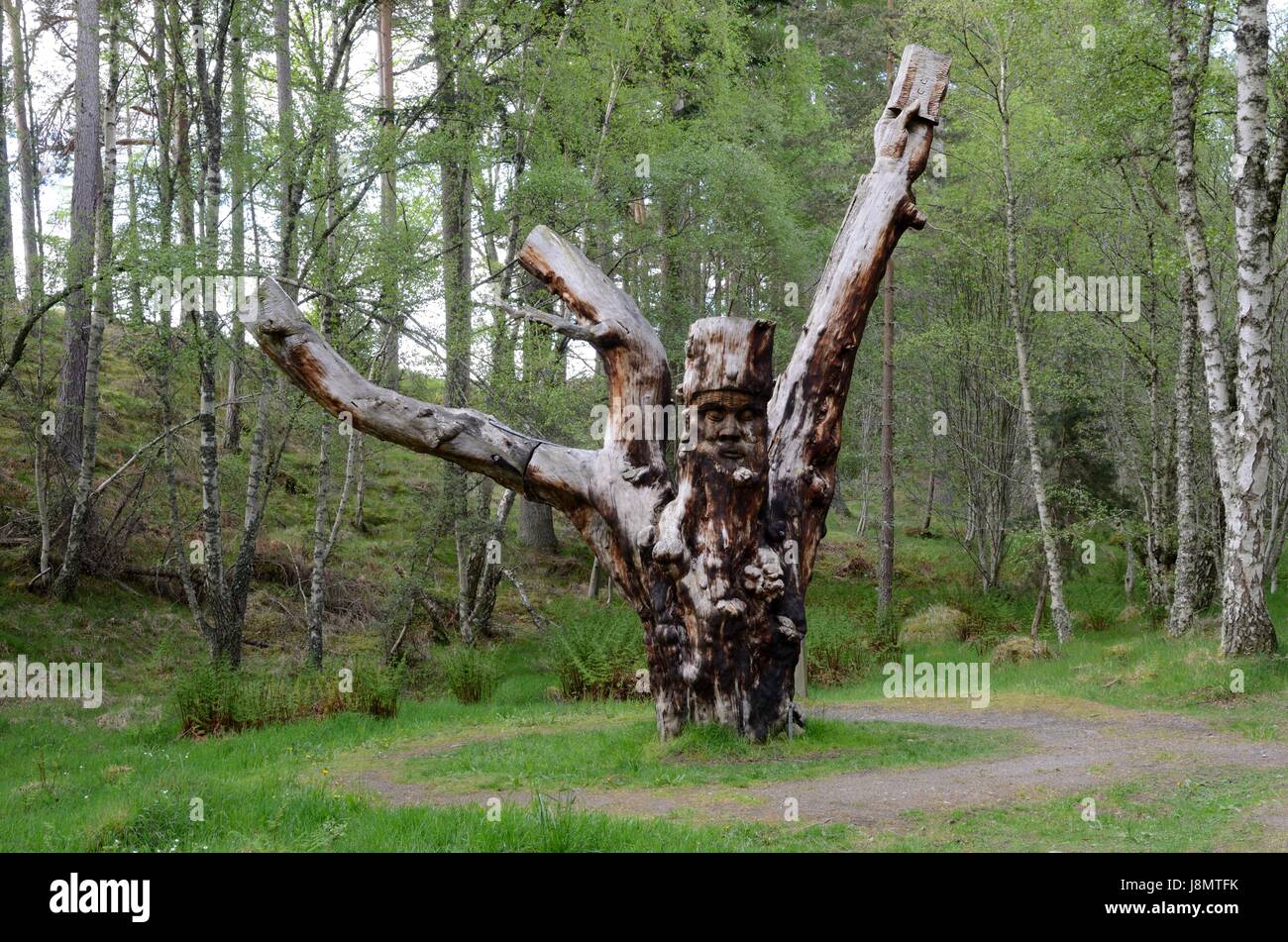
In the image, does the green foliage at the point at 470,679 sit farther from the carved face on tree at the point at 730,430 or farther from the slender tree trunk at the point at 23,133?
the slender tree trunk at the point at 23,133

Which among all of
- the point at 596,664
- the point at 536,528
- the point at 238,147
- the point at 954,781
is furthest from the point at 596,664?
the point at 536,528

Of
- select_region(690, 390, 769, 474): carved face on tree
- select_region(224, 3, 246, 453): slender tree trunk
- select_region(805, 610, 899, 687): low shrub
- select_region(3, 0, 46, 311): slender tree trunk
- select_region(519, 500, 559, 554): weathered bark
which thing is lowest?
select_region(805, 610, 899, 687): low shrub

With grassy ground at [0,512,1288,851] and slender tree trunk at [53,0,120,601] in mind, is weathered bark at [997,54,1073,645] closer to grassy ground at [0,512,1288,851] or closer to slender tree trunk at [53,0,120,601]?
grassy ground at [0,512,1288,851]

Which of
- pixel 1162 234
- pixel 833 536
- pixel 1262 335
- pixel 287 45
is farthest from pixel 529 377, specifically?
pixel 833 536

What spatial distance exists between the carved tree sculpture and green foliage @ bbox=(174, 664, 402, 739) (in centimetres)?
357

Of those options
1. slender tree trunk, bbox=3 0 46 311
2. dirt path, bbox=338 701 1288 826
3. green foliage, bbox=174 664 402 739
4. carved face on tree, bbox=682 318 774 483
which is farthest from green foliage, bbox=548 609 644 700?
slender tree trunk, bbox=3 0 46 311

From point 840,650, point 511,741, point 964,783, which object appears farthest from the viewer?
point 840,650

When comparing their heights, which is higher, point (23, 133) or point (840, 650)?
point (23, 133)

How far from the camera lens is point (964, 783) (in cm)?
722

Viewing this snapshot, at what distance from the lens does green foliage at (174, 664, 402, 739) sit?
11211 millimetres

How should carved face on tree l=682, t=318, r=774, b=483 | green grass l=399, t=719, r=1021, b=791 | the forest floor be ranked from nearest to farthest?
the forest floor → green grass l=399, t=719, r=1021, b=791 → carved face on tree l=682, t=318, r=774, b=483

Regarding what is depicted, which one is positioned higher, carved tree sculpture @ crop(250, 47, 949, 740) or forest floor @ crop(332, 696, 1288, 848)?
carved tree sculpture @ crop(250, 47, 949, 740)

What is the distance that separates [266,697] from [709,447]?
6375mm

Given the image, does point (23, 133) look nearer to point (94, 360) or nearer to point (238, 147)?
point (94, 360)
